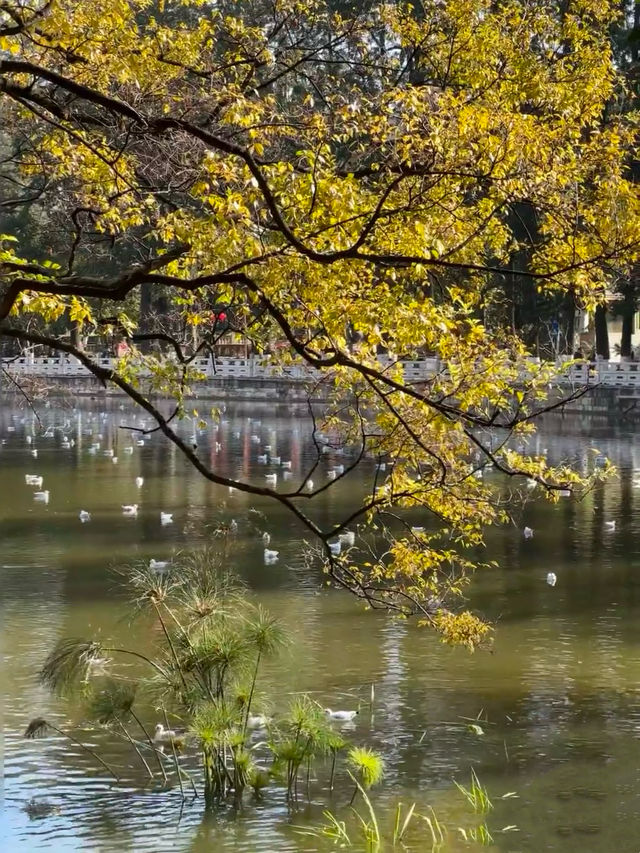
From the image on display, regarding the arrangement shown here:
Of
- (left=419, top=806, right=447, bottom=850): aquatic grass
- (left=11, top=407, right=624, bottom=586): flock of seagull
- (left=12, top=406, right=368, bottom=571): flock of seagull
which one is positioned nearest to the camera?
(left=419, top=806, right=447, bottom=850): aquatic grass

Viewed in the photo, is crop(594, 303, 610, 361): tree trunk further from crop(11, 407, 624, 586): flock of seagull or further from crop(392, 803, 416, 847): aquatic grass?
crop(392, 803, 416, 847): aquatic grass

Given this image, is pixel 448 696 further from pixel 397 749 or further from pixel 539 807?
pixel 539 807

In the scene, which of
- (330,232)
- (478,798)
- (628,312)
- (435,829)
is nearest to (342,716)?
(478,798)

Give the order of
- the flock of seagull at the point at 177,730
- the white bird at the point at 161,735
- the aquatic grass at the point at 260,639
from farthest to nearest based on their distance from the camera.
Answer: the white bird at the point at 161,735 → the flock of seagull at the point at 177,730 → the aquatic grass at the point at 260,639

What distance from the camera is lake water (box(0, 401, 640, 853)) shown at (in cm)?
696

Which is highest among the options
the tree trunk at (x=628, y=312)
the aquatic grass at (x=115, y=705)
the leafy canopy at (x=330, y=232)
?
the tree trunk at (x=628, y=312)

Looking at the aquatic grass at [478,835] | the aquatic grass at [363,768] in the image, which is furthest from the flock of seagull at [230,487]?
the aquatic grass at [478,835]

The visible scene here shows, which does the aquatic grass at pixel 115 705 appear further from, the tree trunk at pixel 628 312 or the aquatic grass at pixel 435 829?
the tree trunk at pixel 628 312

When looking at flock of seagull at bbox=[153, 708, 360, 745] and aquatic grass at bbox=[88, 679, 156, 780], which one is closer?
aquatic grass at bbox=[88, 679, 156, 780]

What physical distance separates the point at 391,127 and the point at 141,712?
4.53 metres

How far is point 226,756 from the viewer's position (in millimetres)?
7297

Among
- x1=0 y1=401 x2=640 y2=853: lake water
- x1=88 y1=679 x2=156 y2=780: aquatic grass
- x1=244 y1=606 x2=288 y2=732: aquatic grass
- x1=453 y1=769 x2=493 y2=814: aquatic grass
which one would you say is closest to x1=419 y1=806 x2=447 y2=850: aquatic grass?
x1=0 y1=401 x2=640 y2=853: lake water

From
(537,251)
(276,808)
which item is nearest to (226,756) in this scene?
(276,808)

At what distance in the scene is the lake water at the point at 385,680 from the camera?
6957mm
